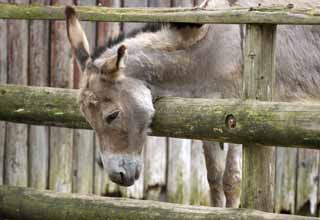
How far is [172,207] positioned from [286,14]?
141 centimetres

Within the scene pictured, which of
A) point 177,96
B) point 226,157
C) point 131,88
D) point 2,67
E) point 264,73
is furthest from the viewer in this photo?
point 2,67

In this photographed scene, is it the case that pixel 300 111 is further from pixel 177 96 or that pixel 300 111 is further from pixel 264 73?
pixel 177 96

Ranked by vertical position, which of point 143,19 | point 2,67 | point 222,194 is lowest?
point 222,194

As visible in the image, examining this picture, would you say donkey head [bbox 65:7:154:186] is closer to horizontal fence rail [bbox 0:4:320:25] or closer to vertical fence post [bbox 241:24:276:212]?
horizontal fence rail [bbox 0:4:320:25]

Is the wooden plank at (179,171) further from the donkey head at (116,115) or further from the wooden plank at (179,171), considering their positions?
the donkey head at (116,115)

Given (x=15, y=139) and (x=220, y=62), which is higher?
(x=220, y=62)

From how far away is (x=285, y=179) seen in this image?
26.9ft

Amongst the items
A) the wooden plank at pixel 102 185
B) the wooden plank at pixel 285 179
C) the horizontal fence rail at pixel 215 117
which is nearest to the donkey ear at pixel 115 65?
the horizontal fence rail at pixel 215 117

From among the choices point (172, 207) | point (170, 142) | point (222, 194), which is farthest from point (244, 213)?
point (170, 142)

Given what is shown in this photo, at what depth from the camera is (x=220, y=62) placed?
234 inches

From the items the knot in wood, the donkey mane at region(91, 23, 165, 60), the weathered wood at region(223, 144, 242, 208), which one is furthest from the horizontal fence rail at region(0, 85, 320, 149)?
the weathered wood at region(223, 144, 242, 208)

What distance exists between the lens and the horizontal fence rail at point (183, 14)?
186 inches

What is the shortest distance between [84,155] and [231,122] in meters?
3.21

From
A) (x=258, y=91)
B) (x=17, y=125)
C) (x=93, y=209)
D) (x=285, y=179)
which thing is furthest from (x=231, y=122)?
(x=285, y=179)
